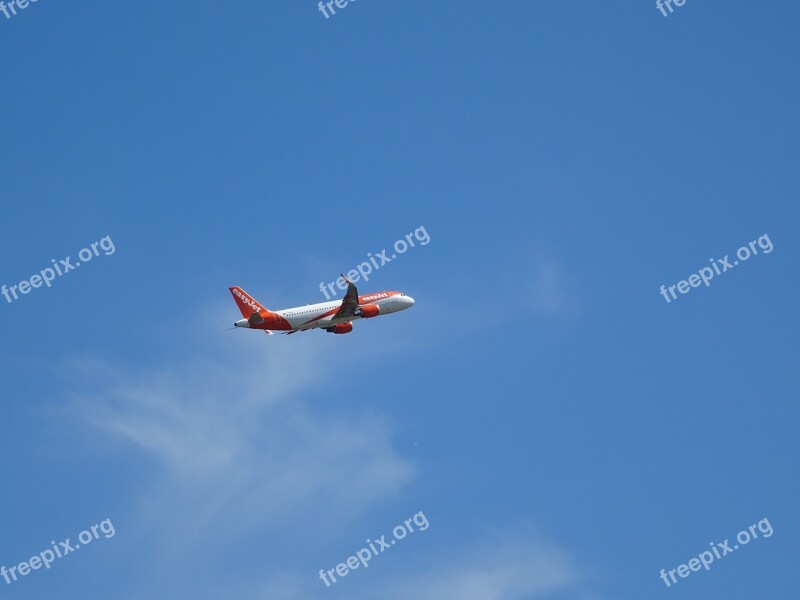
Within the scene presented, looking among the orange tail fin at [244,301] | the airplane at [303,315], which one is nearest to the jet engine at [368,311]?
the airplane at [303,315]

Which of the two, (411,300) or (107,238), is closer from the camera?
(107,238)

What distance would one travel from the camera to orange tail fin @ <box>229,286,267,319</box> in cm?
18125

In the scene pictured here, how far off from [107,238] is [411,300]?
34.0 m

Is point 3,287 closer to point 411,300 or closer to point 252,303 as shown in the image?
point 252,303

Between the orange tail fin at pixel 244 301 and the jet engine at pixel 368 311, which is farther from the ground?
the orange tail fin at pixel 244 301

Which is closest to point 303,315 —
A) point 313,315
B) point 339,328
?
point 313,315

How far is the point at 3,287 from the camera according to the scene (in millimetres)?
171250

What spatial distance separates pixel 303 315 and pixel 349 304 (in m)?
4.64

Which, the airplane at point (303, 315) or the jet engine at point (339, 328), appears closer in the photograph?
the airplane at point (303, 315)

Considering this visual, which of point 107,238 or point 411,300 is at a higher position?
point 107,238

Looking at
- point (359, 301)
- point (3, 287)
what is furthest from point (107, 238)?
point (359, 301)

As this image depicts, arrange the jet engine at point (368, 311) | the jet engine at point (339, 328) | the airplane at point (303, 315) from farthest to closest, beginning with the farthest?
the jet engine at point (339, 328) → the jet engine at point (368, 311) → the airplane at point (303, 315)

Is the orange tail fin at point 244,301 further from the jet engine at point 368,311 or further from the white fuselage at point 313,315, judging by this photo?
the jet engine at point 368,311

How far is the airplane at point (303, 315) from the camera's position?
589ft
